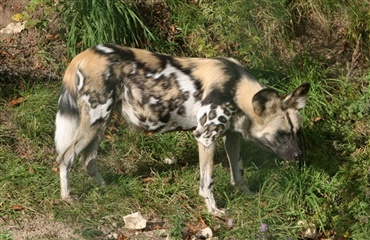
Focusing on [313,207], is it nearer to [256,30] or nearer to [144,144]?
[144,144]

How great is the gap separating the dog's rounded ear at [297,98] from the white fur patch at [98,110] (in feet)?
3.47

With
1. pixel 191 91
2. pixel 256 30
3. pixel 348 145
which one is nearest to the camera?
pixel 191 91

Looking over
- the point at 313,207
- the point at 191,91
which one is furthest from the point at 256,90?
the point at 313,207

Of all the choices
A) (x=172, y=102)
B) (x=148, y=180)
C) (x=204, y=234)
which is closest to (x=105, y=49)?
(x=172, y=102)

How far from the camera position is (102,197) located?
4930 millimetres

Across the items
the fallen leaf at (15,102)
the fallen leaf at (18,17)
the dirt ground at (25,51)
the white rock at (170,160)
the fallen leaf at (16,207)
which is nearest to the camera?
the fallen leaf at (16,207)

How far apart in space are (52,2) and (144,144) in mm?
1448

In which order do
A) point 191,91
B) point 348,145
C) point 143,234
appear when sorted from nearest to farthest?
point 143,234
point 191,91
point 348,145

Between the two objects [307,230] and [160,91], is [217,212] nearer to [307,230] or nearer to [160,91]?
[307,230]

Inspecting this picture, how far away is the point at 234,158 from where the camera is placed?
17.0 ft

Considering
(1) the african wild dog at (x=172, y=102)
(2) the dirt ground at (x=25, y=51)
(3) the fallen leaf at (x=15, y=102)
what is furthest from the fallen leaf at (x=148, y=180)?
(2) the dirt ground at (x=25, y=51)

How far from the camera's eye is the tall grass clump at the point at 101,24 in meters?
5.86

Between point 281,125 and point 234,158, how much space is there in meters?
0.43

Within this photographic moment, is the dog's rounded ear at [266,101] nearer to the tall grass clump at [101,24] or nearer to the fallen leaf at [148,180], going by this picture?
the fallen leaf at [148,180]
